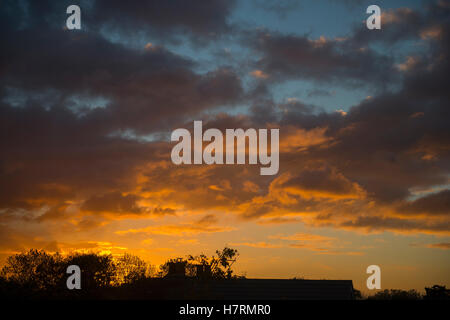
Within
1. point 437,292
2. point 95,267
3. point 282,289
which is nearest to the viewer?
point 437,292

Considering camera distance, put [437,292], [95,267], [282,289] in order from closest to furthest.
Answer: [437,292]
[282,289]
[95,267]

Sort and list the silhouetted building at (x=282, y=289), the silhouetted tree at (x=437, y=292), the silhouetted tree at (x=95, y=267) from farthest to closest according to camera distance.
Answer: the silhouetted tree at (x=95, y=267) < the silhouetted building at (x=282, y=289) < the silhouetted tree at (x=437, y=292)

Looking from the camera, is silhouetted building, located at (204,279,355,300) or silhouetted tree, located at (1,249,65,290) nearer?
silhouetted building, located at (204,279,355,300)

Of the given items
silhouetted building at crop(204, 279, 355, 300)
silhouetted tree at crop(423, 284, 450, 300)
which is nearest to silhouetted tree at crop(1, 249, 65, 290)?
silhouetted building at crop(204, 279, 355, 300)

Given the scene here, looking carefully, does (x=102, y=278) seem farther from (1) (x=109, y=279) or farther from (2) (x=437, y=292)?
(2) (x=437, y=292)

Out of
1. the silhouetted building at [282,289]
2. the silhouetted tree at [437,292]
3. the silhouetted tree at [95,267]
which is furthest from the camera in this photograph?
the silhouetted tree at [95,267]

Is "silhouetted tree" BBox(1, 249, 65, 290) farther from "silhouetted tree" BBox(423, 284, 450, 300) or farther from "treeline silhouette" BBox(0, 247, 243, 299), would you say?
"silhouetted tree" BBox(423, 284, 450, 300)

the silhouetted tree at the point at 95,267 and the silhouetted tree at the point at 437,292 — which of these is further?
the silhouetted tree at the point at 95,267

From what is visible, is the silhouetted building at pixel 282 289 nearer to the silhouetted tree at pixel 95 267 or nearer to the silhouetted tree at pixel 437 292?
the silhouetted tree at pixel 437 292

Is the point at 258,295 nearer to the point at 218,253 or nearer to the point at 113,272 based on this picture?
the point at 113,272

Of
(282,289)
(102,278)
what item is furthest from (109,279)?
(282,289)

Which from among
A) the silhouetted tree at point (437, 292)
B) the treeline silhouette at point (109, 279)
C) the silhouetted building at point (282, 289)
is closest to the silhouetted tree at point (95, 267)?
the treeline silhouette at point (109, 279)
